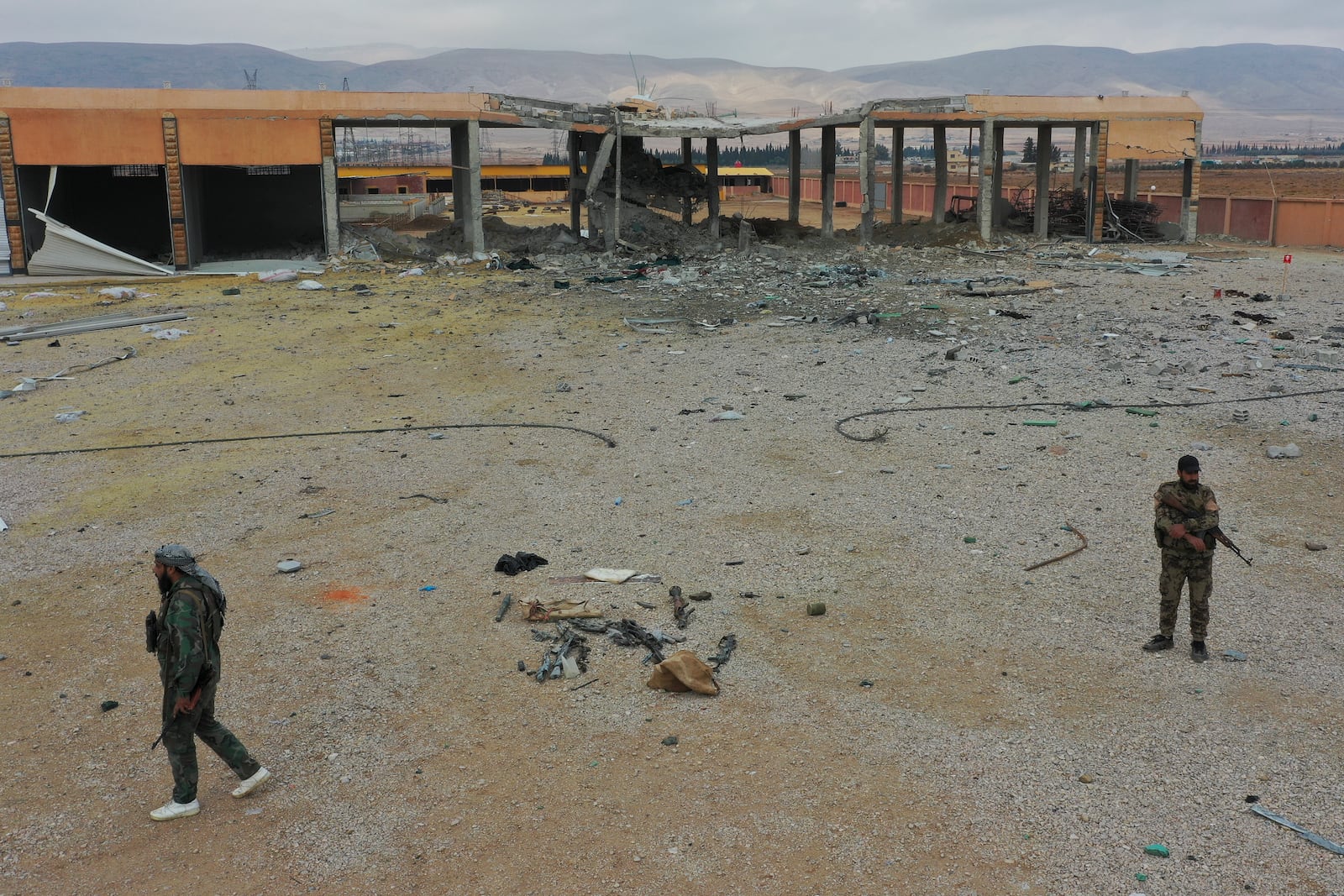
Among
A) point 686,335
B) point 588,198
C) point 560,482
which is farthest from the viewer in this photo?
point 588,198

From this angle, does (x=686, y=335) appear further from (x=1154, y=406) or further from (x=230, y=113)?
(x=230, y=113)

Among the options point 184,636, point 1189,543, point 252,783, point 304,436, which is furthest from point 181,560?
point 304,436

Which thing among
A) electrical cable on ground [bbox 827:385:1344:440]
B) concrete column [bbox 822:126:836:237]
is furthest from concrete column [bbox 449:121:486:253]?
electrical cable on ground [bbox 827:385:1344:440]

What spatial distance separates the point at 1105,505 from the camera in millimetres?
8656

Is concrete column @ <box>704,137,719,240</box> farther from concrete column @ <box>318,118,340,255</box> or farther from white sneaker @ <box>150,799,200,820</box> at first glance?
white sneaker @ <box>150,799,200,820</box>

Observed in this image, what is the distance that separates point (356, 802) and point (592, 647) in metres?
1.86

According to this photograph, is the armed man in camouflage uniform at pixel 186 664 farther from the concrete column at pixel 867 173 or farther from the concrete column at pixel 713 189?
the concrete column at pixel 713 189

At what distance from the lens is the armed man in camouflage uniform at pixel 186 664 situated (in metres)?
4.71

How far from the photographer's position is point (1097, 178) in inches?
1120

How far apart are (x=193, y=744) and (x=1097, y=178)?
28.3 metres

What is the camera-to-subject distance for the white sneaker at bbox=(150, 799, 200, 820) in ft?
15.8

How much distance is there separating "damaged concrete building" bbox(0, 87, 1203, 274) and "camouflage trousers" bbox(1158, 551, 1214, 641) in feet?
68.3

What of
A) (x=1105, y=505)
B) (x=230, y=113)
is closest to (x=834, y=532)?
(x=1105, y=505)

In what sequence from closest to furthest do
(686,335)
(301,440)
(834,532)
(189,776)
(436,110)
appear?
1. (189,776)
2. (834,532)
3. (301,440)
4. (686,335)
5. (436,110)
